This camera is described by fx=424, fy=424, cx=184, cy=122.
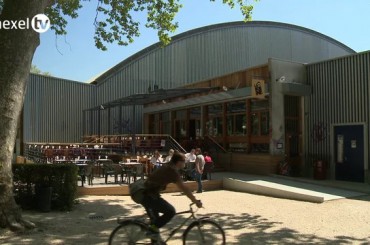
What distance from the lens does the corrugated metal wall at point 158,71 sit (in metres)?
27.3

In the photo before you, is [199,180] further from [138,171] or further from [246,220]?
[246,220]

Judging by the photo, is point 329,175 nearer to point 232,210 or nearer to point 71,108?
point 232,210

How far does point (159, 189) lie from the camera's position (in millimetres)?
6125

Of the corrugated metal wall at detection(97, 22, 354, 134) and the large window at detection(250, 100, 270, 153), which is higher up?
the corrugated metal wall at detection(97, 22, 354, 134)

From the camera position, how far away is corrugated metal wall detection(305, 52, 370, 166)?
648 inches

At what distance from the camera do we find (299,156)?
18781mm

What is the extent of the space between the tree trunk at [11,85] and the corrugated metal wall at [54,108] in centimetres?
1883

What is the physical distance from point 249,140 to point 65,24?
9594 millimetres

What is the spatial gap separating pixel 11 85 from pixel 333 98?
1332 centimetres

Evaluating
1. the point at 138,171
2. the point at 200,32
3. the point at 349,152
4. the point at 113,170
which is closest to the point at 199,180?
the point at 138,171

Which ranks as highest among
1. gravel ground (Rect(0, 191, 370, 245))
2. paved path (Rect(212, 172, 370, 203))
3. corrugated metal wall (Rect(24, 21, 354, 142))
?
corrugated metal wall (Rect(24, 21, 354, 142))

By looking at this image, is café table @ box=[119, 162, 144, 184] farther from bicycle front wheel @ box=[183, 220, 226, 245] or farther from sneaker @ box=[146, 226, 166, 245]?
sneaker @ box=[146, 226, 166, 245]

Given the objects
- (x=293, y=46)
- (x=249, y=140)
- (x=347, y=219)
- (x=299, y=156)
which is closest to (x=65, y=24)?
(x=249, y=140)

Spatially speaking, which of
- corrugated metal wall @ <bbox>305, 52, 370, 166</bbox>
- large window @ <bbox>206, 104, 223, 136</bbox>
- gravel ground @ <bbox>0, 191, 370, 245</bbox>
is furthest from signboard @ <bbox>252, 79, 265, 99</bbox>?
gravel ground @ <bbox>0, 191, 370, 245</bbox>
